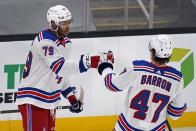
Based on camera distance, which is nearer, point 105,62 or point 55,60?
point 105,62

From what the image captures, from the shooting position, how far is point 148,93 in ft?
9.55

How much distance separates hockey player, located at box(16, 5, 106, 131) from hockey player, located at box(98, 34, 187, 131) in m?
0.38

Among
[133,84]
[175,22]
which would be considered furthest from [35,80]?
[175,22]

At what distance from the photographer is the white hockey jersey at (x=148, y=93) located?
9.45ft

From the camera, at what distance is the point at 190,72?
15.9 feet

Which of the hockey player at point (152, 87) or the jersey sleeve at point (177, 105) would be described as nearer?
the hockey player at point (152, 87)

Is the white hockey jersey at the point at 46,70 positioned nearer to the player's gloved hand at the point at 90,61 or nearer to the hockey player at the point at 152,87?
the player's gloved hand at the point at 90,61

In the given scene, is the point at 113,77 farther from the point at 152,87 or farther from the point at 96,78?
the point at 96,78

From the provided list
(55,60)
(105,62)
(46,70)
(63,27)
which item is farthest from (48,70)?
(105,62)

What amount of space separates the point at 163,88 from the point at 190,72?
6.53 ft

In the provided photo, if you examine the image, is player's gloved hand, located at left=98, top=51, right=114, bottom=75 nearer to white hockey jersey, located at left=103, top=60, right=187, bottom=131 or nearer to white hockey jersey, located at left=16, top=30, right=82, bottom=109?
white hockey jersey, located at left=103, top=60, right=187, bottom=131

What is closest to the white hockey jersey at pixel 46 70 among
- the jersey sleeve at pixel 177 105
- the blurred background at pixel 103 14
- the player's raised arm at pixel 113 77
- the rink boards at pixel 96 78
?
the player's raised arm at pixel 113 77

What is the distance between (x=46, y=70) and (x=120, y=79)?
0.71 m

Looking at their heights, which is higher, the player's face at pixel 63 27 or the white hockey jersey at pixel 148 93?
the player's face at pixel 63 27
